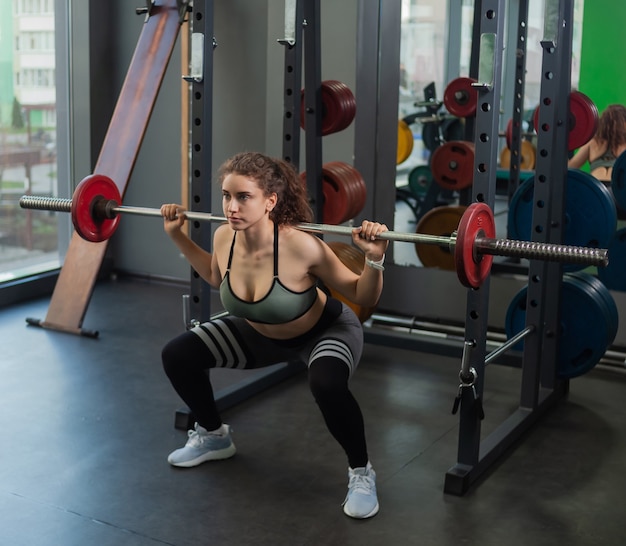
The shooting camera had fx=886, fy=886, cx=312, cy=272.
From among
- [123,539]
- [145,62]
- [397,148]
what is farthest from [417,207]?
[123,539]

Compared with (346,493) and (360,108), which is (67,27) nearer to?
(360,108)

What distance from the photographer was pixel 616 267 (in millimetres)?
3926

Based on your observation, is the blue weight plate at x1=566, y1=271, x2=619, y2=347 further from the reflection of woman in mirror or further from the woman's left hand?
the woman's left hand

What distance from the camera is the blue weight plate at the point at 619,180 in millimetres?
3721

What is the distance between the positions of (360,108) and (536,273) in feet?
5.27

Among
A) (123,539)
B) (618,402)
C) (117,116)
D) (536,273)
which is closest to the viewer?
(123,539)

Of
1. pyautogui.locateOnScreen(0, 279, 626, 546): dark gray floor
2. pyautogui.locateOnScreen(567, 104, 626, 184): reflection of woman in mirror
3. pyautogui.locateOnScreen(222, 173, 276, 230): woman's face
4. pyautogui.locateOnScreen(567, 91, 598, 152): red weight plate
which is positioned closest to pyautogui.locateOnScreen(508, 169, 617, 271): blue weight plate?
pyautogui.locateOnScreen(567, 91, 598, 152): red weight plate

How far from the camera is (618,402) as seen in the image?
138 inches

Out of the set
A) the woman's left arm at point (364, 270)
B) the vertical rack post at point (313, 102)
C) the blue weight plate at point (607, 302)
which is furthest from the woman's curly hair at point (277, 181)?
the blue weight plate at point (607, 302)

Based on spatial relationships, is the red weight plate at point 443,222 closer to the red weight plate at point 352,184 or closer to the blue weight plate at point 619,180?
the red weight plate at point 352,184

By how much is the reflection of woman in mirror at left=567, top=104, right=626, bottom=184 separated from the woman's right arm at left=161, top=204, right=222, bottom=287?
1900 mm

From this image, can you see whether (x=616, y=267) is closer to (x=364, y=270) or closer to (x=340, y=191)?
(x=340, y=191)

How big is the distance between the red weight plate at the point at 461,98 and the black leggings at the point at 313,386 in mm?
1912

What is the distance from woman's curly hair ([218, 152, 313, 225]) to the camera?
8.18 feet
